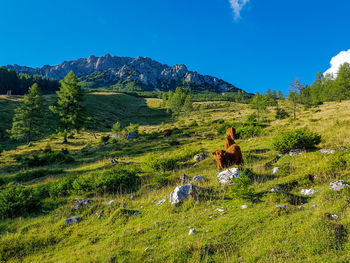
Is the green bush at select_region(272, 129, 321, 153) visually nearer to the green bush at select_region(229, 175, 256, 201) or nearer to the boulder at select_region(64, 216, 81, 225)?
the green bush at select_region(229, 175, 256, 201)

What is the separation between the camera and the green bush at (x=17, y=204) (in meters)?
8.26

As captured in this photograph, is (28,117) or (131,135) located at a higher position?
(28,117)

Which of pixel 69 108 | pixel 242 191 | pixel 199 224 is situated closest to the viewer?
pixel 199 224

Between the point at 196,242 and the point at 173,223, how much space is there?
150cm

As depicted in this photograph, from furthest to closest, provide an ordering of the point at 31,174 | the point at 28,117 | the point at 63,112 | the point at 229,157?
the point at 28,117 < the point at 63,112 < the point at 31,174 < the point at 229,157

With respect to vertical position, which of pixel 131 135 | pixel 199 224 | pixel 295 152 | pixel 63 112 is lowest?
pixel 199 224

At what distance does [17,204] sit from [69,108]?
32148 millimetres

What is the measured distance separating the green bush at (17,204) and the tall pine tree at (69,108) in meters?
29.0

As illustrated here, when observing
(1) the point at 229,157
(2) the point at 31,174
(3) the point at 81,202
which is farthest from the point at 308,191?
(2) the point at 31,174

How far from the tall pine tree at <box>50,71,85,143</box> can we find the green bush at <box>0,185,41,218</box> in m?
29.0

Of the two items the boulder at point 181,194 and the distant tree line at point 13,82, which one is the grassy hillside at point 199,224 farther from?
the distant tree line at point 13,82

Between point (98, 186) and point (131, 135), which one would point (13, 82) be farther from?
point (98, 186)

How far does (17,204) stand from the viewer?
330 inches

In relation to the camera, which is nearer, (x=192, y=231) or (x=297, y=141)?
(x=192, y=231)
